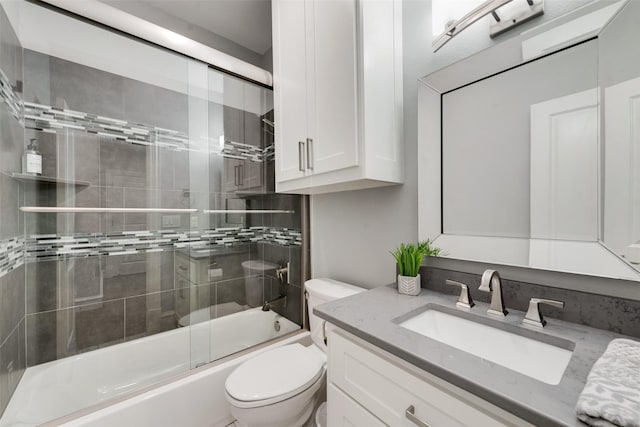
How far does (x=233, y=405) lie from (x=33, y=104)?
185 centimetres

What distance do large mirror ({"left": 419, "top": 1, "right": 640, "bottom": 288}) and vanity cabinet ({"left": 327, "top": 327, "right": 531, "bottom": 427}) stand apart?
0.56 metres

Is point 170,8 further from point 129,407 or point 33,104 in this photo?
point 129,407

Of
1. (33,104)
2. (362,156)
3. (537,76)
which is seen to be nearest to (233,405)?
(362,156)

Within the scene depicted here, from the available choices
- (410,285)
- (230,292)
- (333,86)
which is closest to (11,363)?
(230,292)

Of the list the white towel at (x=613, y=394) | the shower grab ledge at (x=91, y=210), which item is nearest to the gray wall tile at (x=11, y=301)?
the shower grab ledge at (x=91, y=210)

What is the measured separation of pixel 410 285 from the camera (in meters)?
1.05

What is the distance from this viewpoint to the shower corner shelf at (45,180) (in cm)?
125

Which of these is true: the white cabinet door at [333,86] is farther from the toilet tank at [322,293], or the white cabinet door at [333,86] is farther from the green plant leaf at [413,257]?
the toilet tank at [322,293]

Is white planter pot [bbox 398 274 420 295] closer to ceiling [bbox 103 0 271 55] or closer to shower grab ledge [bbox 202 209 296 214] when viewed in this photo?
shower grab ledge [bbox 202 209 296 214]

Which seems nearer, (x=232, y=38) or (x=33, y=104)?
(x=33, y=104)

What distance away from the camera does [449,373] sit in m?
0.54

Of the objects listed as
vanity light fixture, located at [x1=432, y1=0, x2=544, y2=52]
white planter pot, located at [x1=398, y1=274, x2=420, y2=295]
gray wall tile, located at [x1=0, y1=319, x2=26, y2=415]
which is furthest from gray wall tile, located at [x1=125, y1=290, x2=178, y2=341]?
vanity light fixture, located at [x1=432, y1=0, x2=544, y2=52]

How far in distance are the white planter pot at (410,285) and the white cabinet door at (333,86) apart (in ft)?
1.72

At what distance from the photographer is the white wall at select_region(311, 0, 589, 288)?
1.04 metres
